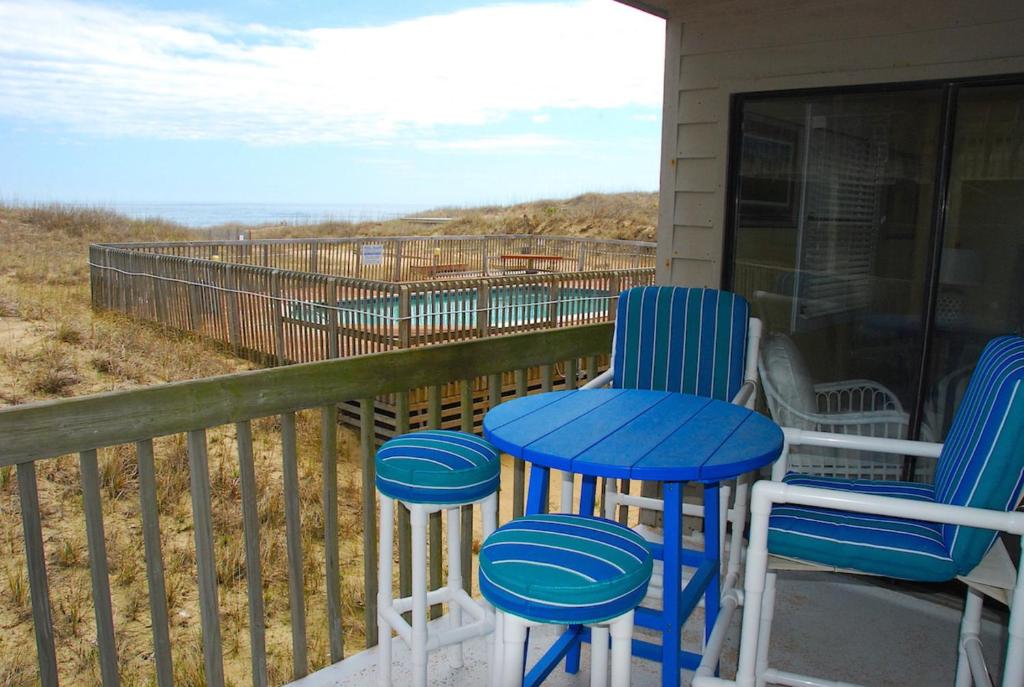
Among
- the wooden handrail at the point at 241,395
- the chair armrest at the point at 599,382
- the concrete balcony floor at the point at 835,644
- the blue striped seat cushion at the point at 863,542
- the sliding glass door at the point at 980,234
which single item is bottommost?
the concrete balcony floor at the point at 835,644

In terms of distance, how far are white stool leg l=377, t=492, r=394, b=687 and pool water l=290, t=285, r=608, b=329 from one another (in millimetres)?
6664

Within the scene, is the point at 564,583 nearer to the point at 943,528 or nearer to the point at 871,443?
the point at 943,528

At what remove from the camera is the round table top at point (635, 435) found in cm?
169

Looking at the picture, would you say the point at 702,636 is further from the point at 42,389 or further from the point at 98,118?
the point at 98,118

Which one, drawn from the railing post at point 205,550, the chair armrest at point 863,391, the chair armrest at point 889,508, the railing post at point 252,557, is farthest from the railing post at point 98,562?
the chair armrest at point 863,391

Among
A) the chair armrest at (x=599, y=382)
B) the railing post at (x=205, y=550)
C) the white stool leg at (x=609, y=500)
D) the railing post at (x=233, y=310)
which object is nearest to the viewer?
the railing post at (x=205, y=550)

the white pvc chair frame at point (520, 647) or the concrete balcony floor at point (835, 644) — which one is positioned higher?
the white pvc chair frame at point (520, 647)

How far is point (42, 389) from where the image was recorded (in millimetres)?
7523

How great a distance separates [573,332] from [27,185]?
2711cm

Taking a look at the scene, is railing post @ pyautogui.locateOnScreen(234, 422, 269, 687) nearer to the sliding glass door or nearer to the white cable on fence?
the sliding glass door

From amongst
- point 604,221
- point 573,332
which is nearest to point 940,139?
point 573,332

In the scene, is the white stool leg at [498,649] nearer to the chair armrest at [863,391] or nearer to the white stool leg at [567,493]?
the white stool leg at [567,493]

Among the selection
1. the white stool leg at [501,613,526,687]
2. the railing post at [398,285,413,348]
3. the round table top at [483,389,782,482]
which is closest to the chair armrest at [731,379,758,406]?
the round table top at [483,389,782,482]

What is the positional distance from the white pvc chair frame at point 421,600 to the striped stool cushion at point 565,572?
1.48 ft
